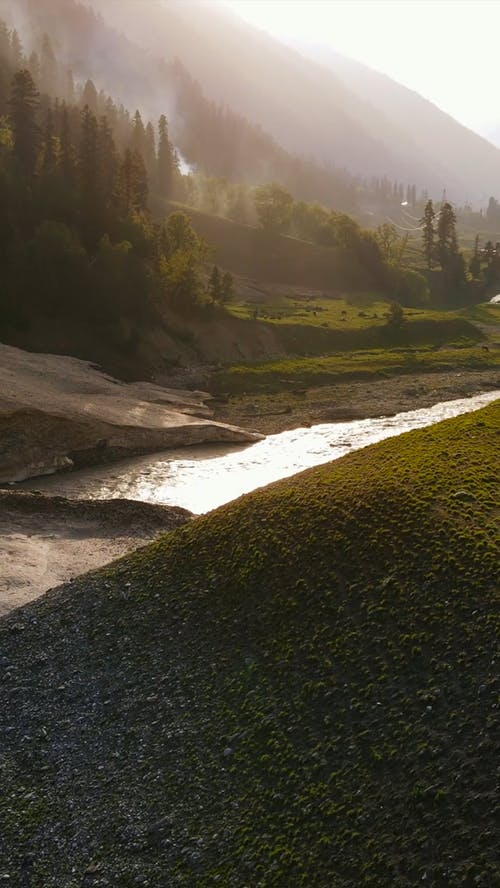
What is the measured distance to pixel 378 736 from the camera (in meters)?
17.2

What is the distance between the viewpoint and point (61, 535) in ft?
125

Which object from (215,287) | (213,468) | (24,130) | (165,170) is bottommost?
(213,468)

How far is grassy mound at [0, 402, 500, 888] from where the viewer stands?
15633 mm

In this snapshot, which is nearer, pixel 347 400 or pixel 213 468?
pixel 213 468

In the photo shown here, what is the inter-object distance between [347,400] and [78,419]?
107 feet

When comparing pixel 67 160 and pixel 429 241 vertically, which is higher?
pixel 429 241

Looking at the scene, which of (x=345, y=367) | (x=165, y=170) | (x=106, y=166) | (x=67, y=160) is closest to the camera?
(x=345, y=367)

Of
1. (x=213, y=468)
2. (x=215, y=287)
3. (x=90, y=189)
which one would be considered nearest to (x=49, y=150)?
(x=90, y=189)

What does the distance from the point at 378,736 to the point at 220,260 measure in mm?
140888

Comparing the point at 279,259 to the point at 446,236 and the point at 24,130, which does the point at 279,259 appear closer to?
the point at 446,236

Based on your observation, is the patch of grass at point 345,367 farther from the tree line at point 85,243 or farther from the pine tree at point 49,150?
the pine tree at point 49,150

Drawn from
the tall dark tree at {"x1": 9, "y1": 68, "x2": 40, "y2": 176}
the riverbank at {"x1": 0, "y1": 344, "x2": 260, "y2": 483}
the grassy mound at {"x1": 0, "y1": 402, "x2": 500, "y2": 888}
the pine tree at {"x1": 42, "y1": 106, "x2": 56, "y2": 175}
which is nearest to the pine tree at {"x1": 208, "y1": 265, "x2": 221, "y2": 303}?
the pine tree at {"x1": 42, "y1": 106, "x2": 56, "y2": 175}

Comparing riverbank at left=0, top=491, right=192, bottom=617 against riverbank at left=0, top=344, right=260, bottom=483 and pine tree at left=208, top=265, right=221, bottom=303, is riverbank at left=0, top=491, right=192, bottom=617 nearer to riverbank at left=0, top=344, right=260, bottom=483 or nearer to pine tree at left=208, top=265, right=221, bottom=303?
riverbank at left=0, top=344, right=260, bottom=483

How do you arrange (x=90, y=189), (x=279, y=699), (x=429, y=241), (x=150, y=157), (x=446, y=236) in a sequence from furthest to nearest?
(x=150, y=157), (x=429, y=241), (x=446, y=236), (x=90, y=189), (x=279, y=699)
